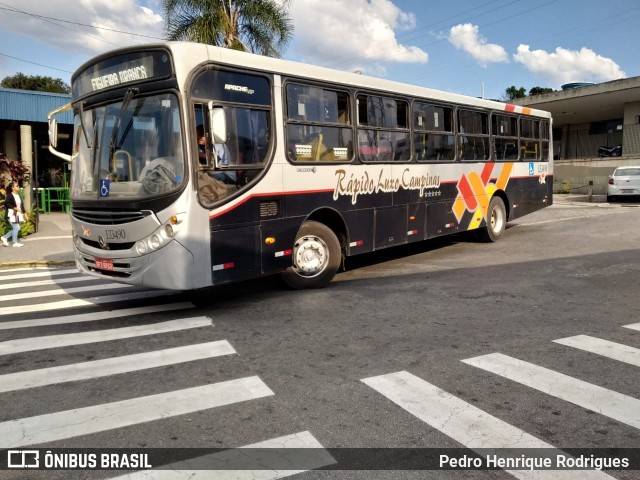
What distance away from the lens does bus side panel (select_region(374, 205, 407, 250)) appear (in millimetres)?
8797

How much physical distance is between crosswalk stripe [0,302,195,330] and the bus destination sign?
2.94 m

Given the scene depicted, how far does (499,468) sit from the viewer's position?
3.07 metres

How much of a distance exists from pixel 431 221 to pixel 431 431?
6.90 metres

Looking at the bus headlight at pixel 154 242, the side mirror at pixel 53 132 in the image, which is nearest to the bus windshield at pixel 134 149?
the bus headlight at pixel 154 242

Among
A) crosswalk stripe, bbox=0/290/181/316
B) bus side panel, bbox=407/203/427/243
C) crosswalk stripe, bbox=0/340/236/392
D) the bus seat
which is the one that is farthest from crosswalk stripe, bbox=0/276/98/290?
the bus seat

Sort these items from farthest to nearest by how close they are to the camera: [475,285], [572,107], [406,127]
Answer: [572,107] → [406,127] → [475,285]

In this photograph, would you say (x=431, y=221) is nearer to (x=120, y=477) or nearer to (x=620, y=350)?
(x=620, y=350)

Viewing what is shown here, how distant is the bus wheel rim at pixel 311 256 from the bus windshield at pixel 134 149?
90.8 inches

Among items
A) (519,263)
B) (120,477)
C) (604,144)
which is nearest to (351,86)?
(519,263)

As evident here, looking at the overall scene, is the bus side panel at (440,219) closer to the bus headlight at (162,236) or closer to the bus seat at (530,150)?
the bus seat at (530,150)

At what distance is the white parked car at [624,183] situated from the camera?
2234 cm

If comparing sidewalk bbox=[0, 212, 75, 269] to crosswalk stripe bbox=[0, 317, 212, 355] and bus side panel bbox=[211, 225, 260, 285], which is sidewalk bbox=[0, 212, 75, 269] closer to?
crosswalk stripe bbox=[0, 317, 212, 355]

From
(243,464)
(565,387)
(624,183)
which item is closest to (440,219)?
(565,387)

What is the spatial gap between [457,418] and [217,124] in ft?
13.3
